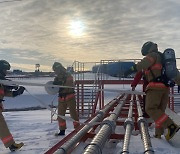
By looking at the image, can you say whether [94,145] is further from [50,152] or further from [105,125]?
[105,125]

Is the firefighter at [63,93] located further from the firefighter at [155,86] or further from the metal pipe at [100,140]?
the metal pipe at [100,140]

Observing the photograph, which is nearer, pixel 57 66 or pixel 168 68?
pixel 168 68

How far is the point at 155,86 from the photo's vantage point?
553 cm

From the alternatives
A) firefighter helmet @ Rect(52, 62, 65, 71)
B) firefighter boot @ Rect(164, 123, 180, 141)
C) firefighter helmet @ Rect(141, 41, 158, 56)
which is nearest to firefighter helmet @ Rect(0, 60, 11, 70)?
firefighter helmet @ Rect(52, 62, 65, 71)

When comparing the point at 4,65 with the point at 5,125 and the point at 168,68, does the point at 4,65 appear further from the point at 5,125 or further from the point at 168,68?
the point at 168,68

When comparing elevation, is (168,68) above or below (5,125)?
above

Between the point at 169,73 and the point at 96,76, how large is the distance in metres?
8.66

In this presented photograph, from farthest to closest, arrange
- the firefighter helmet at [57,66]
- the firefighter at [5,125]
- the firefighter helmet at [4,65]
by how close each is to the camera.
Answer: the firefighter helmet at [57,66], the firefighter helmet at [4,65], the firefighter at [5,125]

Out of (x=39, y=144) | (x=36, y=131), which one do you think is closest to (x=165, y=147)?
(x=39, y=144)

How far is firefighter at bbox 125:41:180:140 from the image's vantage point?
5441 millimetres

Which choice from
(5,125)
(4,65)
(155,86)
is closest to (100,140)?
(155,86)

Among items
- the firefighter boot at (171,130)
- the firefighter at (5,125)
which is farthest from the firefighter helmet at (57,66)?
the firefighter boot at (171,130)

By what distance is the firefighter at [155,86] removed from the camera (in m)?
5.44

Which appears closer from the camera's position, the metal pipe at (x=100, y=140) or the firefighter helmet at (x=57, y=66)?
the metal pipe at (x=100, y=140)
